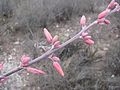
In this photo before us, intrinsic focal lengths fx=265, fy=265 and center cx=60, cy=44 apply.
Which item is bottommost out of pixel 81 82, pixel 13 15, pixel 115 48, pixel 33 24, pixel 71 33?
pixel 81 82

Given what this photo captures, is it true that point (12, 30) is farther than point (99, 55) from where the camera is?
Yes

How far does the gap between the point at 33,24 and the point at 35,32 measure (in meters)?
0.15

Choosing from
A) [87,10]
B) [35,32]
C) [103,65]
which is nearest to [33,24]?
[35,32]

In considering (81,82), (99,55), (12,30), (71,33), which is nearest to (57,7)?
(71,33)

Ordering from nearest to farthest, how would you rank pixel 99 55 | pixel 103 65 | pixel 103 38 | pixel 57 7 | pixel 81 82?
pixel 81 82 < pixel 103 65 < pixel 99 55 < pixel 103 38 < pixel 57 7

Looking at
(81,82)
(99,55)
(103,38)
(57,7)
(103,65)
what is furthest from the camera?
(57,7)

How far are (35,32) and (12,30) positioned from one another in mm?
416

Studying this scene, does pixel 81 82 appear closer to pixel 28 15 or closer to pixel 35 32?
pixel 35 32

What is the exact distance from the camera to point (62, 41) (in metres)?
4.32

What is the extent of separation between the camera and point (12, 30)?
4.67 m

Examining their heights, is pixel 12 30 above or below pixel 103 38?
above

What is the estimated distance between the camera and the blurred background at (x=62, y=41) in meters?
3.57

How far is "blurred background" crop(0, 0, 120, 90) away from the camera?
11.7 feet

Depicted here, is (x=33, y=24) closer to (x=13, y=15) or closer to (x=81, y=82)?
(x=13, y=15)
